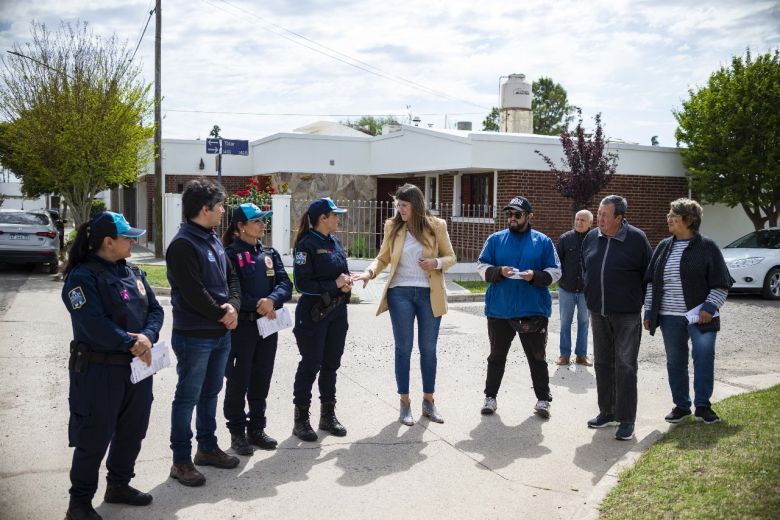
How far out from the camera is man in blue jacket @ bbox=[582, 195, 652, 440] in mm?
5949

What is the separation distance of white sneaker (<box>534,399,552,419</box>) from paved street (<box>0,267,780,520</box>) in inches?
2.5

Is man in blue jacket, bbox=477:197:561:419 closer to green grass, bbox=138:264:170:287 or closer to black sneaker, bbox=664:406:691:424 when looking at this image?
black sneaker, bbox=664:406:691:424

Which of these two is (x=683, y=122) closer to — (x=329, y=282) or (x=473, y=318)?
(x=473, y=318)

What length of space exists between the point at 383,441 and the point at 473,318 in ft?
22.0

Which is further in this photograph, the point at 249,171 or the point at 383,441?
the point at 249,171

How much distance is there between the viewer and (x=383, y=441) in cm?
575

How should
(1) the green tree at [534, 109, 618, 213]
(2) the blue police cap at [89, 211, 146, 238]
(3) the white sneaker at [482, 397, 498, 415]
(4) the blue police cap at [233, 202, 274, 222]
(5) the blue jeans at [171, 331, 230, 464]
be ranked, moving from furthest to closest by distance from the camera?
(1) the green tree at [534, 109, 618, 213], (3) the white sneaker at [482, 397, 498, 415], (4) the blue police cap at [233, 202, 274, 222], (5) the blue jeans at [171, 331, 230, 464], (2) the blue police cap at [89, 211, 146, 238]

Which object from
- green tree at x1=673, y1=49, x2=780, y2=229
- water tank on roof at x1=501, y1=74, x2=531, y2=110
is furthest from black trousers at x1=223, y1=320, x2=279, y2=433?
water tank on roof at x1=501, y1=74, x2=531, y2=110

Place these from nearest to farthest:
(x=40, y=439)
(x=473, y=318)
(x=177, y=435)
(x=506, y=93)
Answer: (x=177, y=435) → (x=40, y=439) → (x=473, y=318) → (x=506, y=93)

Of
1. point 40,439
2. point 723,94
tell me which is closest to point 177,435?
point 40,439

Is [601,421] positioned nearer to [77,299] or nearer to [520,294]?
[520,294]

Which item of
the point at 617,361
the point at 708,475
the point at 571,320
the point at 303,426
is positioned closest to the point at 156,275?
the point at 571,320

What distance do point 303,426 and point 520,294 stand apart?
7.10 feet

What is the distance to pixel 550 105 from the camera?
6494 centimetres
